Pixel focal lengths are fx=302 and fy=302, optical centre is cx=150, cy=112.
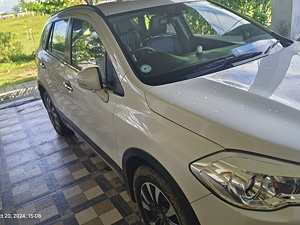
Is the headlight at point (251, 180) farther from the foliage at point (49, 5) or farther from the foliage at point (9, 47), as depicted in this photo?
the foliage at point (9, 47)

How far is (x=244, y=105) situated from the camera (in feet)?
5.10

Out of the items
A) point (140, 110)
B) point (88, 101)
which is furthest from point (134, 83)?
point (88, 101)

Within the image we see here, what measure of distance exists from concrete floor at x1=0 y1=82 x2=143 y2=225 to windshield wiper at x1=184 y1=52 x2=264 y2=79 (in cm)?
125

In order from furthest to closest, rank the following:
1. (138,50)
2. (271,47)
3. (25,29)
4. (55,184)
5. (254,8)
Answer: (25,29) → (254,8) → (55,184) → (271,47) → (138,50)

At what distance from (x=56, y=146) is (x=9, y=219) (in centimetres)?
130

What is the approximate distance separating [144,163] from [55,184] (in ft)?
5.07

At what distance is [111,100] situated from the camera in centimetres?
208

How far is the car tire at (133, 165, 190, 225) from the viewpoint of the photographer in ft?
5.22

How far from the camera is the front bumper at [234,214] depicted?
1195 millimetres

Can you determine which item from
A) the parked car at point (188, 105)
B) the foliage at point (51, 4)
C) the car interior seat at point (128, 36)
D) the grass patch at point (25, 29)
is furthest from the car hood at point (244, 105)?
the grass patch at point (25, 29)

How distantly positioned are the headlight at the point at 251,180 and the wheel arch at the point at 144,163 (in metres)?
0.21

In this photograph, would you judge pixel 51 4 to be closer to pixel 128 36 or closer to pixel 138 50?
pixel 128 36

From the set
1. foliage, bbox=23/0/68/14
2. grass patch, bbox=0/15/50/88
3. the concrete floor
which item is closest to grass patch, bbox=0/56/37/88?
grass patch, bbox=0/15/50/88

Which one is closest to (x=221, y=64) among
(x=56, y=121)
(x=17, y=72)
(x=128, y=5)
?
(x=128, y=5)
